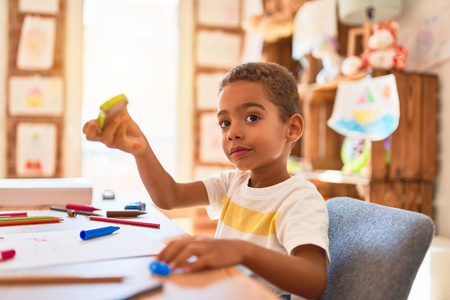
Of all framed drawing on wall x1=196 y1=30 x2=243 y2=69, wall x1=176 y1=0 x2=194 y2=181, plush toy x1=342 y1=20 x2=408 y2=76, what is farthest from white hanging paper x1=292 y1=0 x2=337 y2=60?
wall x1=176 y1=0 x2=194 y2=181

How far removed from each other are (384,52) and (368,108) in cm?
24

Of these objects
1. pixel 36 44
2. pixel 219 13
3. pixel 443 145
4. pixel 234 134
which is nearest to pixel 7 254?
pixel 234 134

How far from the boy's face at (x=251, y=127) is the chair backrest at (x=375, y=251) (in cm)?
19

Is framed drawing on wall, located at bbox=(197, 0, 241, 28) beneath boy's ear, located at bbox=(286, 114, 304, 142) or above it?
above

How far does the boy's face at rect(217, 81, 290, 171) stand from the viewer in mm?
779

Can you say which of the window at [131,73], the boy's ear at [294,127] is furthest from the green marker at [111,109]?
the window at [131,73]

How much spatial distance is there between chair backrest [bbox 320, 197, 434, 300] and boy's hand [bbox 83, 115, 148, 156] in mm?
389

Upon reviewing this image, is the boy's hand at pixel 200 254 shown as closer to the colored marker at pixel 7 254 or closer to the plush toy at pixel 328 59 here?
the colored marker at pixel 7 254

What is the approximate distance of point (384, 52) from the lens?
64.4 inches

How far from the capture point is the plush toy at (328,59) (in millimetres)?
2020

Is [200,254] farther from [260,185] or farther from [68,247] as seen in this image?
[260,185]

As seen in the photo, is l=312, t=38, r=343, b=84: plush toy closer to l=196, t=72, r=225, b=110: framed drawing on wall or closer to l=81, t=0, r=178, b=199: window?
l=196, t=72, r=225, b=110: framed drawing on wall

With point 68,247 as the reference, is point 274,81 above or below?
above

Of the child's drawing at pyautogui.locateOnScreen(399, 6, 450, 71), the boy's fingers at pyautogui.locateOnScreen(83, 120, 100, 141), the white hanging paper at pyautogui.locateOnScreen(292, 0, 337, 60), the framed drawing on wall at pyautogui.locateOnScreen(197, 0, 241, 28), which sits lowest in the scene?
the boy's fingers at pyautogui.locateOnScreen(83, 120, 100, 141)
